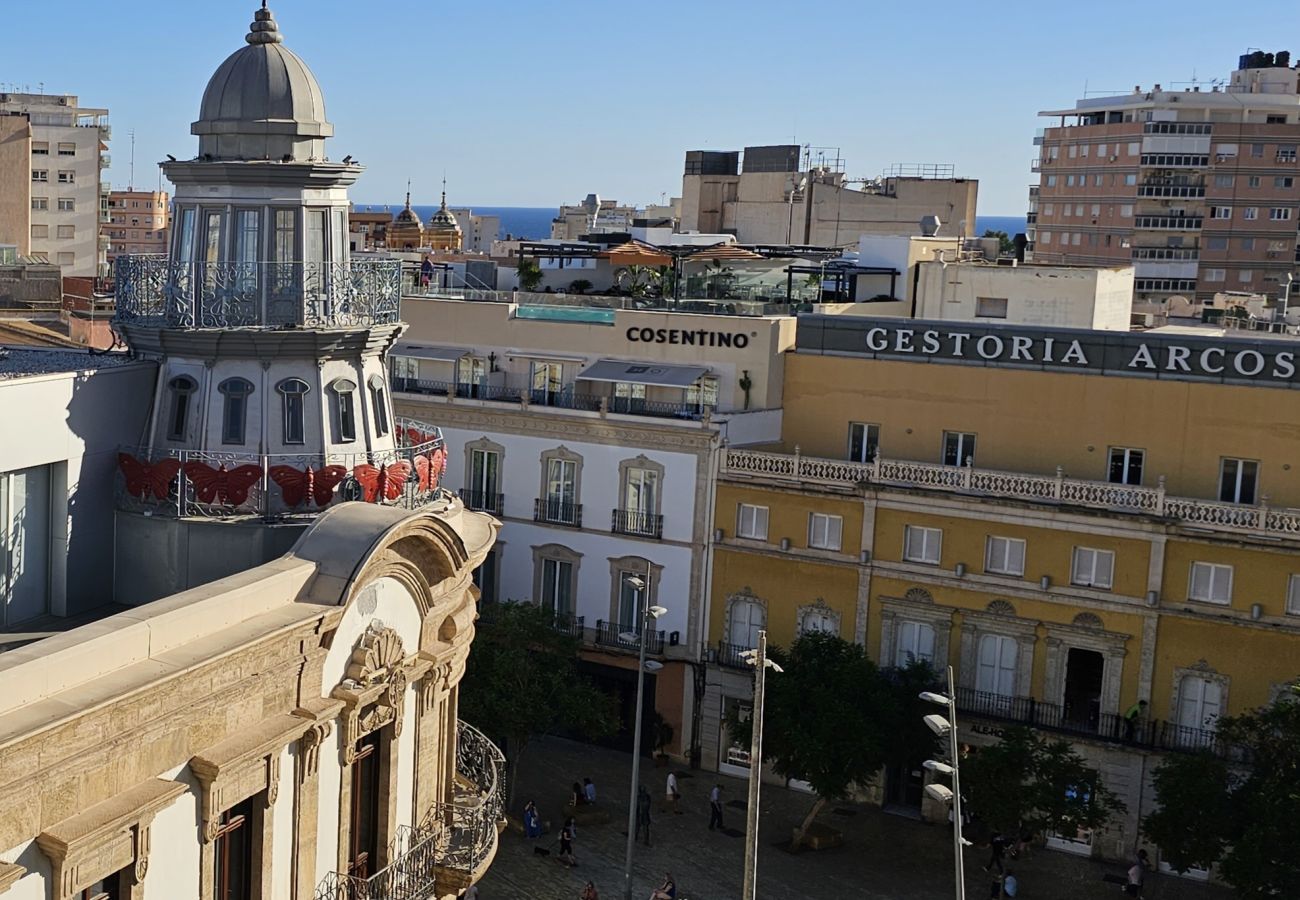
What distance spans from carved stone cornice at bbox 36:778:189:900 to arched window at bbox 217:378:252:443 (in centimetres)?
846

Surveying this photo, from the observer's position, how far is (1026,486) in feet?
171

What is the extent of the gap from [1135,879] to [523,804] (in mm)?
17961

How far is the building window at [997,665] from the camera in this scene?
52.6m

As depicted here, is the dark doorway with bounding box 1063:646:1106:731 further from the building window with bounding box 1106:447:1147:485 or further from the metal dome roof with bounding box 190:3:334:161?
the metal dome roof with bounding box 190:3:334:161

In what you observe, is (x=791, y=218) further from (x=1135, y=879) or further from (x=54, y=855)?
(x=54, y=855)

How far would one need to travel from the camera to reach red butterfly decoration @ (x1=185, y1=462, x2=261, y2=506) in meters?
29.0

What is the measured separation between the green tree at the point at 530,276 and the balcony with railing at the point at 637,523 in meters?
Answer: 17.4

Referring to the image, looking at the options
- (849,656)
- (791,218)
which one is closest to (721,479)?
(849,656)

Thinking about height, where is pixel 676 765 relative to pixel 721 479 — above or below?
below

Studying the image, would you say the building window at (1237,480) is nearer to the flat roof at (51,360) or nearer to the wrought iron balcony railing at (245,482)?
the wrought iron balcony railing at (245,482)

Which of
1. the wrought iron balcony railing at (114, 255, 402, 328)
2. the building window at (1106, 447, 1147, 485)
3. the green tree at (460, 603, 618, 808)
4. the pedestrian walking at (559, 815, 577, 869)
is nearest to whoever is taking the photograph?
the wrought iron balcony railing at (114, 255, 402, 328)

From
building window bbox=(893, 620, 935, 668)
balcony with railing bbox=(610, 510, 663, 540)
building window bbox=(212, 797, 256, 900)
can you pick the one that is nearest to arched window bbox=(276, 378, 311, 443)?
building window bbox=(212, 797, 256, 900)

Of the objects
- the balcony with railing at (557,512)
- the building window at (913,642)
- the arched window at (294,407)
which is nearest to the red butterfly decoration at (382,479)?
the arched window at (294,407)

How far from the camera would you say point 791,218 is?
10112 centimetres
